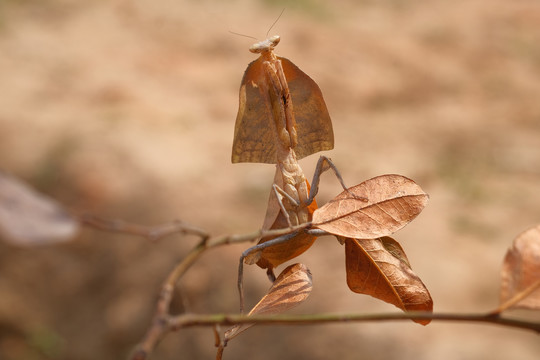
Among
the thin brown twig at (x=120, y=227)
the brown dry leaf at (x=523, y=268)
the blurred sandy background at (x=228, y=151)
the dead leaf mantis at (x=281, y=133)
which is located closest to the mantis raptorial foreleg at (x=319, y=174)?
the dead leaf mantis at (x=281, y=133)

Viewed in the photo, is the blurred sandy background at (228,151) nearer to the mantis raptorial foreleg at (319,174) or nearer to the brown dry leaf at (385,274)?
the mantis raptorial foreleg at (319,174)

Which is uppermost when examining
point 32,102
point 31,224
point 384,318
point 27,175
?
point 32,102

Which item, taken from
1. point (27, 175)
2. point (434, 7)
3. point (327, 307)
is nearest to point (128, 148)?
point (27, 175)

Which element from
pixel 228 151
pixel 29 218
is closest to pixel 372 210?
pixel 29 218

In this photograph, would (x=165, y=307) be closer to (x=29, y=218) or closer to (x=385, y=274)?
(x=29, y=218)

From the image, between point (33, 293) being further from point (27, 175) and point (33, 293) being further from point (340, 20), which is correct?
point (340, 20)
